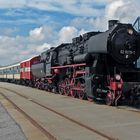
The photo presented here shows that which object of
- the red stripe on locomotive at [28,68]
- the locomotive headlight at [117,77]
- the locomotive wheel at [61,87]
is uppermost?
the red stripe on locomotive at [28,68]

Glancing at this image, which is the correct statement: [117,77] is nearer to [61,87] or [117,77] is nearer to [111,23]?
[111,23]

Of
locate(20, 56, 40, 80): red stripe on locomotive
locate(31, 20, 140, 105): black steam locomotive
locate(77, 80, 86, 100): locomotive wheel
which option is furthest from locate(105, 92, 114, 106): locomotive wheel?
locate(20, 56, 40, 80): red stripe on locomotive

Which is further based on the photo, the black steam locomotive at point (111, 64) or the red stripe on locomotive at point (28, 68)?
the red stripe on locomotive at point (28, 68)

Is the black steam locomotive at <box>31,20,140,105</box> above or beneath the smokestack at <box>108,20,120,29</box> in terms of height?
beneath

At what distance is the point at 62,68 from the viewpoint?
26891 millimetres

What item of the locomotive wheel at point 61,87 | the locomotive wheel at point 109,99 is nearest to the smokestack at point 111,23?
the locomotive wheel at point 109,99

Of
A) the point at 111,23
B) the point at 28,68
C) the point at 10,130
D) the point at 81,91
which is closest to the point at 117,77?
the point at 111,23

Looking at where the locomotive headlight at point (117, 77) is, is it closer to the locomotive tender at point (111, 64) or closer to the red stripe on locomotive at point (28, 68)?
the locomotive tender at point (111, 64)

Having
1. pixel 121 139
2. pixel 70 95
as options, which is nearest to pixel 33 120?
pixel 121 139

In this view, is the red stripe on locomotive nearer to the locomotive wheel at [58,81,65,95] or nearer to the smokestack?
the locomotive wheel at [58,81,65,95]

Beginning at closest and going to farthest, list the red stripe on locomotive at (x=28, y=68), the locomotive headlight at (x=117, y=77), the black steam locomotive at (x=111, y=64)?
the black steam locomotive at (x=111, y=64), the locomotive headlight at (x=117, y=77), the red stripe on locomotive at (x=28, y=68)

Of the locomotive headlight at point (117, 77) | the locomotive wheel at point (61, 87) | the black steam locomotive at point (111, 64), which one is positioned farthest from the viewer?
the locomotive wheel at point (61, 87)

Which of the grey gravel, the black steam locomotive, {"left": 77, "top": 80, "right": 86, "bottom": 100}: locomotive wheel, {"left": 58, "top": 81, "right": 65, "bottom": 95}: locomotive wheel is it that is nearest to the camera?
the grey gravel

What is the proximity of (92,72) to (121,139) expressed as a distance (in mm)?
9827
